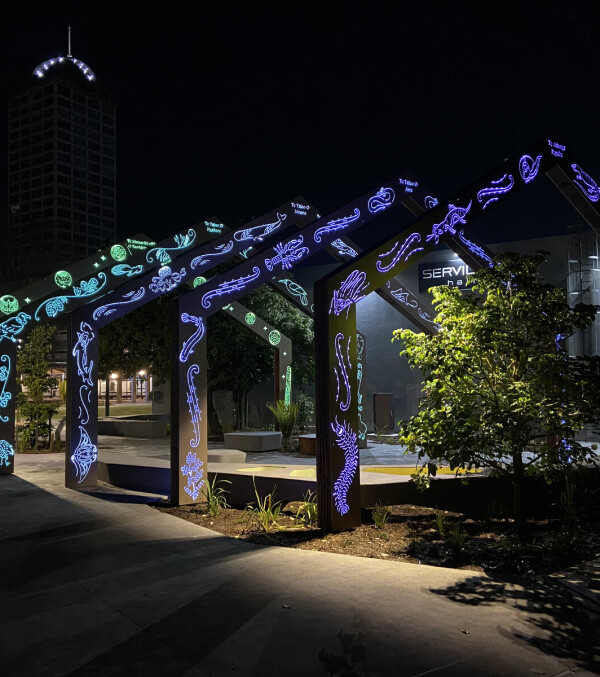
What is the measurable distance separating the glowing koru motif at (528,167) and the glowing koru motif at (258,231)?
4.86m

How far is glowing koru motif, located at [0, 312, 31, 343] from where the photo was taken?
35.8ft

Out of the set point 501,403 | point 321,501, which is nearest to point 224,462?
point 321,501

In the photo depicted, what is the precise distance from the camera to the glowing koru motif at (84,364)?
970cm

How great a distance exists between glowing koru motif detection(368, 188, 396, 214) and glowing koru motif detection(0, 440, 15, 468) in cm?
725

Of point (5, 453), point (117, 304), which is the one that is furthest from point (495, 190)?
point (5, 453)

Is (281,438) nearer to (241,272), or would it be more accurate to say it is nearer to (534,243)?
(241,272)

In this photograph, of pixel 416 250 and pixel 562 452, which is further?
pixel 416 250

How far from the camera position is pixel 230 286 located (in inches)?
354

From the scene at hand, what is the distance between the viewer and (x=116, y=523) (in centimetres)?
718

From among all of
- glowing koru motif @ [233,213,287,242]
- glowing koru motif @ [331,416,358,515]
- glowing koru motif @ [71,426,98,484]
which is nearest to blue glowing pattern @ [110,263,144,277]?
glowing koru motif @ [233,213,287,242]

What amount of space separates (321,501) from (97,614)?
2961 mm

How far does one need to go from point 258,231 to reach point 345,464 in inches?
234

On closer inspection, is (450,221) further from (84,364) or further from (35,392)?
(35,392)

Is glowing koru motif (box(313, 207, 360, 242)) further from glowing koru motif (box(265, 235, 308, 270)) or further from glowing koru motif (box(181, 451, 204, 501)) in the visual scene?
glowing koru motif (box(181, 451, 204, 501))
